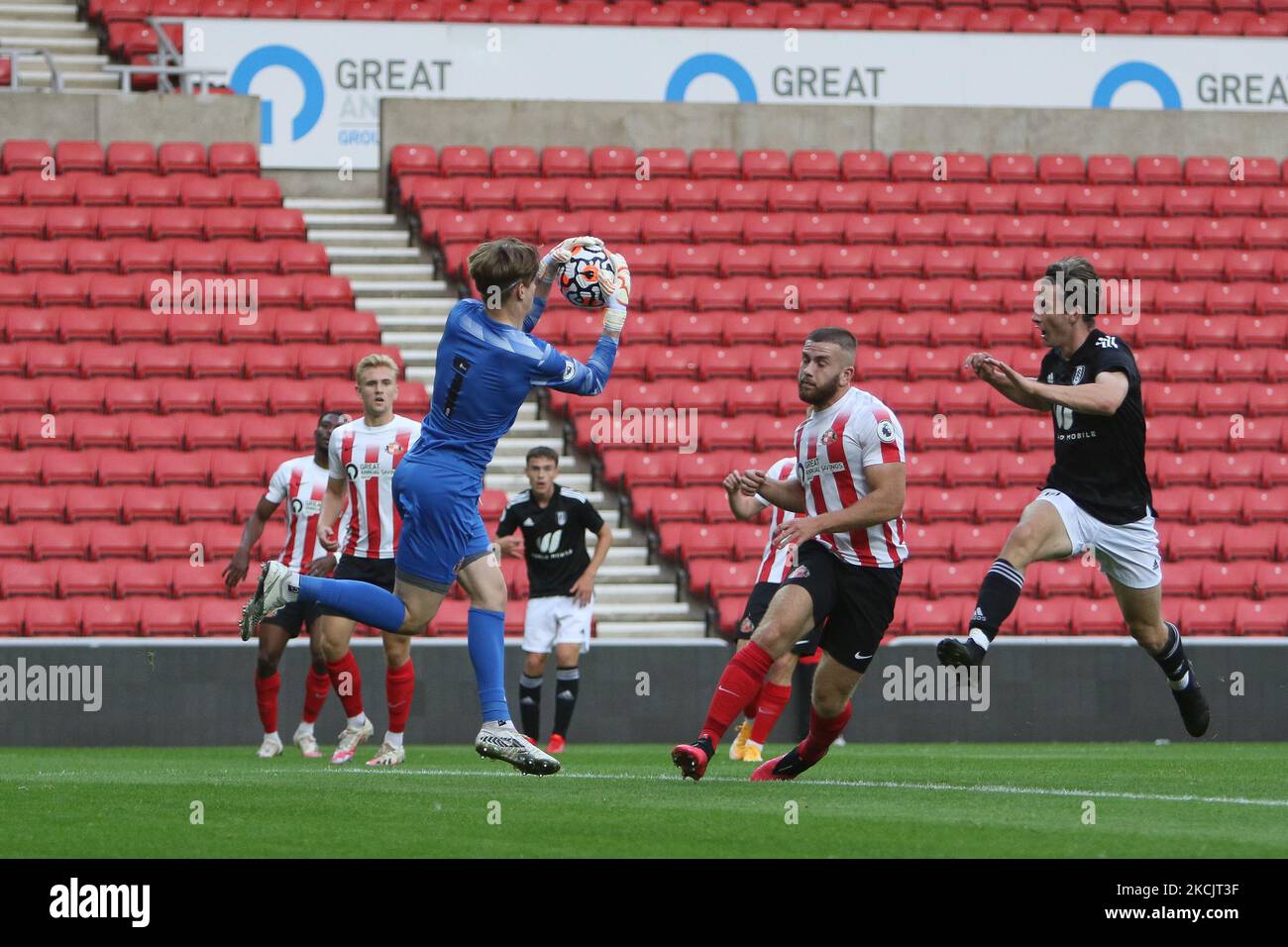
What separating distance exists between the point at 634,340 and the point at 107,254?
5.38m

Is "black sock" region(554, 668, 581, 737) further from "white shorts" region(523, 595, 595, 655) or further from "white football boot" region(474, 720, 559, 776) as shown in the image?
"white football boot" region(474, 720, 559, 776)

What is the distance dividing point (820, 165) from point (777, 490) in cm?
1425

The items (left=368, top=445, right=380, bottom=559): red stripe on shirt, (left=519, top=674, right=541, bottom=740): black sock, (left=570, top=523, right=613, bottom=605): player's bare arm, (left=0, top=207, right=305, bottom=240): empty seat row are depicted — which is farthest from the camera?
(left=0, top=207, right=305, bottom=240): empty seat row

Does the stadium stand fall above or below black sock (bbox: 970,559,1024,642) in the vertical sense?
above

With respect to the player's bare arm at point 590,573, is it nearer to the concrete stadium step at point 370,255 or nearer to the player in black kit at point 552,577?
the player in black kit at point 552,577

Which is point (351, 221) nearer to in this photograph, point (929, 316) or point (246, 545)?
point (929, 316)

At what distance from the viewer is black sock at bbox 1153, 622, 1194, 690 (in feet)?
30.4

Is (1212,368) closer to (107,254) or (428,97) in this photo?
(428,97)

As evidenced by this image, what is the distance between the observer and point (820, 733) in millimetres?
8250

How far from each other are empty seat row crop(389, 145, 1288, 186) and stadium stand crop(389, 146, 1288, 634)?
0.11ft

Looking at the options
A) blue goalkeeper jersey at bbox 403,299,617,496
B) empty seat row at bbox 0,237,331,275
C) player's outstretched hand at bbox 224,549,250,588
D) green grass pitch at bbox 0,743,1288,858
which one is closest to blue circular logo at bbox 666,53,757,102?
empty seat row at bbox 0,237,331,275

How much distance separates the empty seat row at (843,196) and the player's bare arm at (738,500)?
1162 cm

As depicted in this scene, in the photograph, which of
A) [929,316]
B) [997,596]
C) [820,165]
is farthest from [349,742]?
[820,165]
